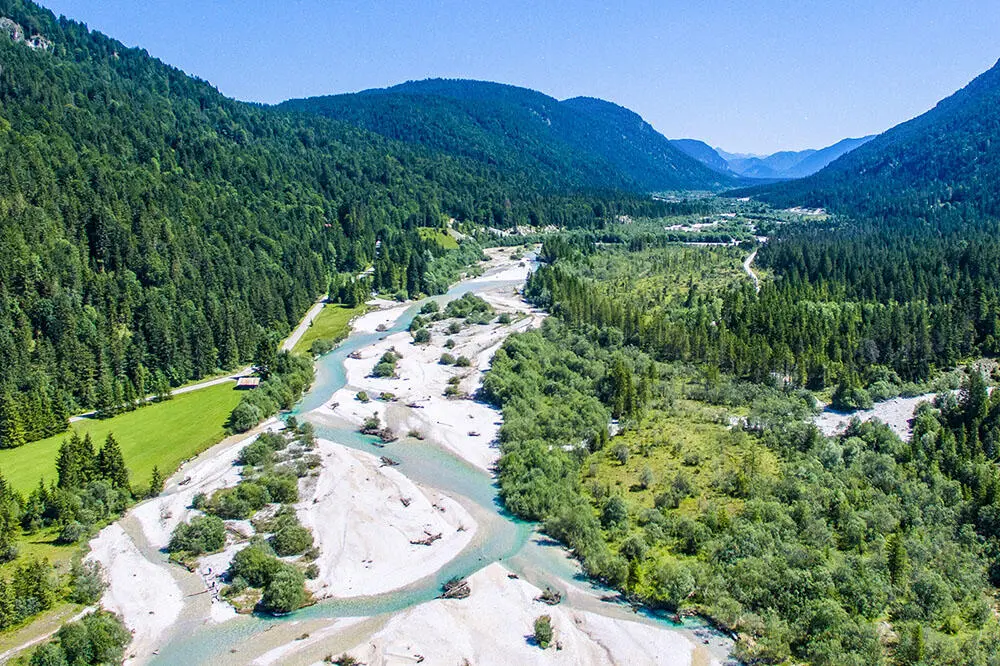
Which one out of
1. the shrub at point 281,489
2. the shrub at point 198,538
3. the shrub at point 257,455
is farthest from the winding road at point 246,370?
the shrub at point 198,538

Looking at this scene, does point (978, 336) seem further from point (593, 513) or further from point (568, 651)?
point (568, 651)

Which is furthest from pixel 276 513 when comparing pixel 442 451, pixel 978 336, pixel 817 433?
pixel 978 336

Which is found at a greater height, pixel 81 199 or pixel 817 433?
pixel 81 199

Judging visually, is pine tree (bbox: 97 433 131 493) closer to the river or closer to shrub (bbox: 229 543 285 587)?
shrub (bbox: 229 543 285 587)

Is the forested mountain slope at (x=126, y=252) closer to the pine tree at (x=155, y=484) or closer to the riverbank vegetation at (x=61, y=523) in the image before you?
the riverbank vegetation at (x=61, y=523)

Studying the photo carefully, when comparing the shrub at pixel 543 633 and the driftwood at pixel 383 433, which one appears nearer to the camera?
the shrub at pixel 543 633

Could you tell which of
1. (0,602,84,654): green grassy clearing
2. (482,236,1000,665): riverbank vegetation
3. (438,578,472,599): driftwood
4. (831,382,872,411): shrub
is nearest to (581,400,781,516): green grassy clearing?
(482,236,1000,665): riverbank vegetation
